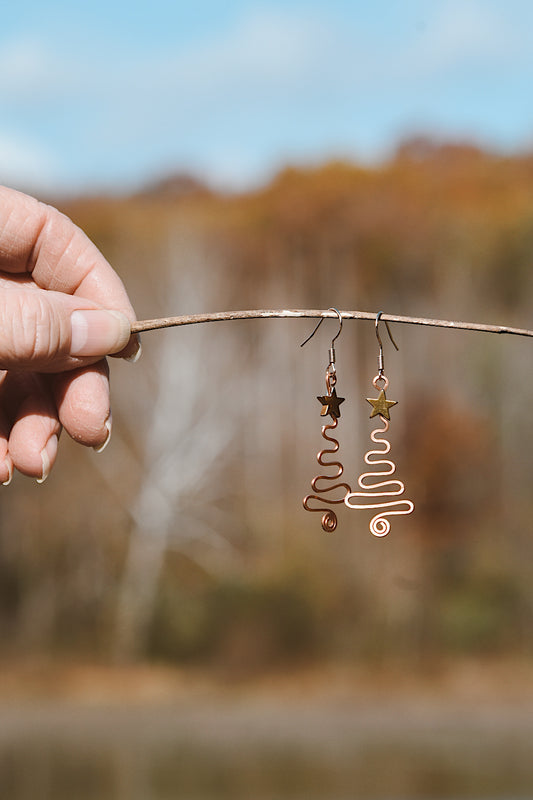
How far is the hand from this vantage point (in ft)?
4.72

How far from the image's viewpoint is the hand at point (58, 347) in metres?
1.44

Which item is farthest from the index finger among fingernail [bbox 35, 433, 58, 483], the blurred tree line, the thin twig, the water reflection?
the blurred tree line

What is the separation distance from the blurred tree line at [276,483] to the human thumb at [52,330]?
384 inches

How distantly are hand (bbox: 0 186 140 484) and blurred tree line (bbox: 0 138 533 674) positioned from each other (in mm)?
9595

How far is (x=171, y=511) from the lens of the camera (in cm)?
1142

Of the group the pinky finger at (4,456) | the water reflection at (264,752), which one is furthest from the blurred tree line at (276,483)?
the pinky finger at (4,456)

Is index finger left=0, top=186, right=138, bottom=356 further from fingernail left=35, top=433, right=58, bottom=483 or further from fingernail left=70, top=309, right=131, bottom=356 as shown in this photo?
fingernail left=35, top=433, right=58, bottom=483

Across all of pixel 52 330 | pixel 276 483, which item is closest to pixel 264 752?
pixel 276 483

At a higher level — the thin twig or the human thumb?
the human thumb

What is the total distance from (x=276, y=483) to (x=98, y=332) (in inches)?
414

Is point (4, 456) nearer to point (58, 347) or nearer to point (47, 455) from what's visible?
point (47, 455)

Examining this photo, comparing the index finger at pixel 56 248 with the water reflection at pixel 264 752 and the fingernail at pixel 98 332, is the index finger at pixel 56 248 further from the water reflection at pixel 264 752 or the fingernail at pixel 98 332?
the water reflection at pixel 264 752

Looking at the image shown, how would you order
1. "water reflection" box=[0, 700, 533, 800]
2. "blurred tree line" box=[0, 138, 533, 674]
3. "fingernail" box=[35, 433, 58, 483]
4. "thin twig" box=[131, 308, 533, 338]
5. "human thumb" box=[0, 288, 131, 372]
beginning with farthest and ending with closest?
"blurred tree line" box=[0, 138, 533, 674] < "water reflection" box=[0, 700, 533, 800] < "fingernail" box=[35, 433, 58, 483] < "human thumb" box=[0, 288, 131, 372] < "thin twig" box=[131, 308, 533, 338]

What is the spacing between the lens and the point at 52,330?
1400 mm
